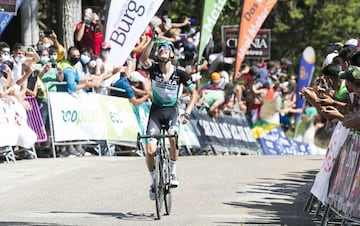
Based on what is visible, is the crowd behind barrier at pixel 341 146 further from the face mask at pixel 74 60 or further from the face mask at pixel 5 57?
the face mask at pixel 74 60

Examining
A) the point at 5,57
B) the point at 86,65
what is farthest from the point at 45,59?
the point at 86,65

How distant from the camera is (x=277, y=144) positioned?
98.3 ft

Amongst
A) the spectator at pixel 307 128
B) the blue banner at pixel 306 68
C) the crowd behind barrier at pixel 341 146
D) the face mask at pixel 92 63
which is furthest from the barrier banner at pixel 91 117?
the spectator at pixel 307 128

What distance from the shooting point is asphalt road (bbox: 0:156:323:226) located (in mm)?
12969

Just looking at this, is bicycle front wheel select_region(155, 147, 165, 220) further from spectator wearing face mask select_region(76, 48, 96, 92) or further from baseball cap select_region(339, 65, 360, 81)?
spectator wearing face mask select_region(76, 48, 96, 92)

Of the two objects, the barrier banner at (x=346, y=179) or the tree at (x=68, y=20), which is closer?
the barrier banner at (x=346, y=179)

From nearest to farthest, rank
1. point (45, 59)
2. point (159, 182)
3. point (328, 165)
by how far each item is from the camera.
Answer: point (328, 165) < point (159, 182) < point (45, 59)

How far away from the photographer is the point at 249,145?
28.2m

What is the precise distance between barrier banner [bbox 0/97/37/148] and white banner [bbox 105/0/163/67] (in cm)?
262

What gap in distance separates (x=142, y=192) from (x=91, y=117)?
6.38 metres

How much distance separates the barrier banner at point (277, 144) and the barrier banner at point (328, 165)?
16.4 m

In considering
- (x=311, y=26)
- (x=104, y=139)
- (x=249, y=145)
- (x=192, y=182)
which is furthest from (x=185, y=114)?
(x=311, y=26)

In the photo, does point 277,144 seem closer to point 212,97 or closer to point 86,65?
point 212,97

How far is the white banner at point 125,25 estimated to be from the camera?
2192 centimetres
